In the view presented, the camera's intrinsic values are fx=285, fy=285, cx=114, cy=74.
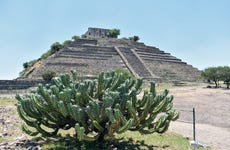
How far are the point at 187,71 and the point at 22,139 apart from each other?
43033 millimetres

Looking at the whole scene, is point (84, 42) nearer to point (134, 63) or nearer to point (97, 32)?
point (134, 63)

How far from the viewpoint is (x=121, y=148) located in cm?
700

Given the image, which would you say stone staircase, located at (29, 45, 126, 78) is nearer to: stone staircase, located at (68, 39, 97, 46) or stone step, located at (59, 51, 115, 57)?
stone step, located at (59, 51, 115, 57)

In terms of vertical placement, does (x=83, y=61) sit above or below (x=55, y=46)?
below

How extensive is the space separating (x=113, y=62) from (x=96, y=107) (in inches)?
1435

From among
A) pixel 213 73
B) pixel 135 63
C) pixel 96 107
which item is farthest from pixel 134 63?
pixel 96 107

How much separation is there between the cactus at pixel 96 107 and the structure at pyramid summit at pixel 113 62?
2721 cm

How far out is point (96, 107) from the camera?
6.07 m

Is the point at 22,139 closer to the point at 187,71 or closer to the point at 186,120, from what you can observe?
the point at 186,120

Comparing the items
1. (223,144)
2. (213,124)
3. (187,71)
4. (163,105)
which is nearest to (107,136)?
(163,105)

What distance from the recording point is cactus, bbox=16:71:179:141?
6.14 metres

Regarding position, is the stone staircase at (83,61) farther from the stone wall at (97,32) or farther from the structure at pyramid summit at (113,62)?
the stone wall at (97,32)

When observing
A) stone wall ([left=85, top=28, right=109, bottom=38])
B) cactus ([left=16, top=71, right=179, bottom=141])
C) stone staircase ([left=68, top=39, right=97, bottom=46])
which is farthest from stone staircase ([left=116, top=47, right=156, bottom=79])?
cactus ([left=16, top=71, right=179, bottom=141])

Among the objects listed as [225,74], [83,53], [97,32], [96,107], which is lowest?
[96,107]
